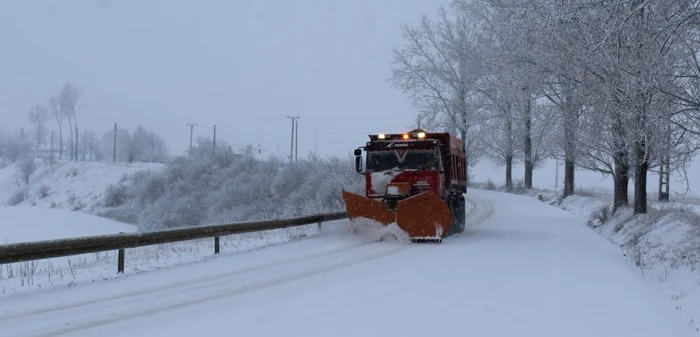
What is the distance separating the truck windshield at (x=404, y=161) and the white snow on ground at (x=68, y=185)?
143 feet

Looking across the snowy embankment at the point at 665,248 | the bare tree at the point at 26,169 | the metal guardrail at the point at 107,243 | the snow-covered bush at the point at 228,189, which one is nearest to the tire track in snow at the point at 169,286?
the metal guardrail at the point at 107,243

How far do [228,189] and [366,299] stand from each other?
32.7 meters

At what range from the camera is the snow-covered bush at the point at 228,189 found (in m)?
31.8

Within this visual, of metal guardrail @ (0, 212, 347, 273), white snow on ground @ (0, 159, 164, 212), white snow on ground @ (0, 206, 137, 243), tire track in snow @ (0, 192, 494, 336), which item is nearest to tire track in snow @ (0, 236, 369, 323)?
tire track in snow @ (0, 192, 494, 336)

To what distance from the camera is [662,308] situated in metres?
8.20

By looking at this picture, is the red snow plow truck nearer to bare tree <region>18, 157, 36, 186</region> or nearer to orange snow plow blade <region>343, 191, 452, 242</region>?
orange snow plow blade <region>343, 191, 452, 242</region>

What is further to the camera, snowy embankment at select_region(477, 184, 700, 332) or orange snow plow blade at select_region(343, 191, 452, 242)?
orange snow plow blade at select_region(343, 191, 452, 242)

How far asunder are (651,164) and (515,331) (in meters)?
16.2

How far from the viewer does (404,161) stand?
54.6 feet

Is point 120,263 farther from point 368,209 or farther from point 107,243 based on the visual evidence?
point 368,209

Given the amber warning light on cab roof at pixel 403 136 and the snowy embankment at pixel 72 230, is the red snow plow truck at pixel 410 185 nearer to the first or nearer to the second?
A: the amber warning light on cab roof at pixel 403 136

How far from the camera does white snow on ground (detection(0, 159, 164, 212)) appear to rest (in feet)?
199

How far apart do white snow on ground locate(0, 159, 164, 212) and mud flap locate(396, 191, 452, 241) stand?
45.0 meters

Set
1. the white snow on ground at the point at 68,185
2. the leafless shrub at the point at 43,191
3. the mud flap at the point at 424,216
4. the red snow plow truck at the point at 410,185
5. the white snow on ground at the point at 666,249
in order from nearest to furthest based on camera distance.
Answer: the white snow on ground at the point at 666,249
the mud flap at the point at 424,216
the red snow plow truck at the point at 410,185
the white snow on ground at the point at 68,185
the leafless shrub at the point at 43,191
